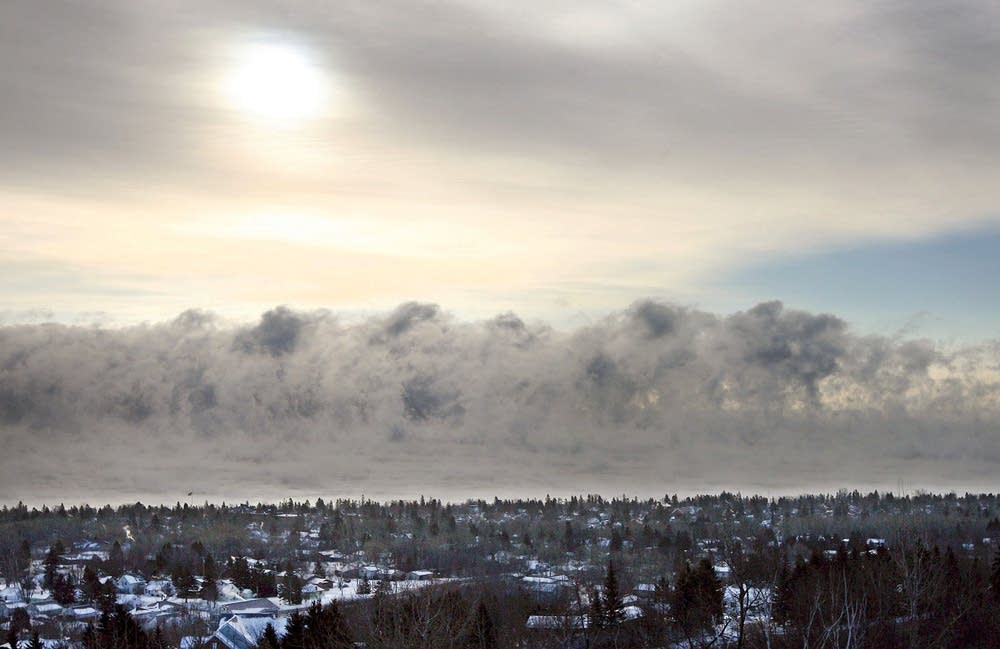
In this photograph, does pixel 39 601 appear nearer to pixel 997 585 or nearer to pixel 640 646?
pixel 640 646

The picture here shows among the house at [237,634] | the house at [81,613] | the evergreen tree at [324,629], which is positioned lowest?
the house at [81,613]

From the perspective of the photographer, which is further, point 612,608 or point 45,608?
point 45,608

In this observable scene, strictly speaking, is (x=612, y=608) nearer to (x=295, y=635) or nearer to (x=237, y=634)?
(x=295, y=635)

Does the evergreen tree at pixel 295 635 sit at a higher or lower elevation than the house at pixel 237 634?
higher

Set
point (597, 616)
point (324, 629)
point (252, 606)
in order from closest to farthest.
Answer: point (324, 629)
point (597, 616)
point (252, 606)

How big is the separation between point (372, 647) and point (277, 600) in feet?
509

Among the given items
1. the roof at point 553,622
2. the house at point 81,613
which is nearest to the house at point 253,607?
the house at point 81,613

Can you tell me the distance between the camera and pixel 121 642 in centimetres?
9519

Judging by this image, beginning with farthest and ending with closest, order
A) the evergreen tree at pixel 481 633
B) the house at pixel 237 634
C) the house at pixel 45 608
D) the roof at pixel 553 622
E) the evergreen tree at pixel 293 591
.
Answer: the evergreen tree at pixel 293 591 < the house at pixel 45 608 < the house at pixel 237 634 < the roof at pixel 553 622 < the evergreen tree at pixel 481 633

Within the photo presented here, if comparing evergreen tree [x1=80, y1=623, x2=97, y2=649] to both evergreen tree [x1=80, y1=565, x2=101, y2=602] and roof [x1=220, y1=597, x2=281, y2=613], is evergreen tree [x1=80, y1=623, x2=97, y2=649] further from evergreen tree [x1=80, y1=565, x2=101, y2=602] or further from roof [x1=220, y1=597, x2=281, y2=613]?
evergreen tree [x1=80, y1=565, x2=101, y2=602]

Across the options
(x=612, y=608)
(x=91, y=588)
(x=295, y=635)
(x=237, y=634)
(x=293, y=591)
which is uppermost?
(x=295, y=635)

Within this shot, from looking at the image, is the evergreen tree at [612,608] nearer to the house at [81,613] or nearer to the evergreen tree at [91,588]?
the house at [81,613]

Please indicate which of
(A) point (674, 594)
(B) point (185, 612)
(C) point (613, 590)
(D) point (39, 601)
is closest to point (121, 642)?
(C) point (613, 590)

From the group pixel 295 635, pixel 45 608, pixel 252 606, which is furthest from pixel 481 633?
pixel 45 608
